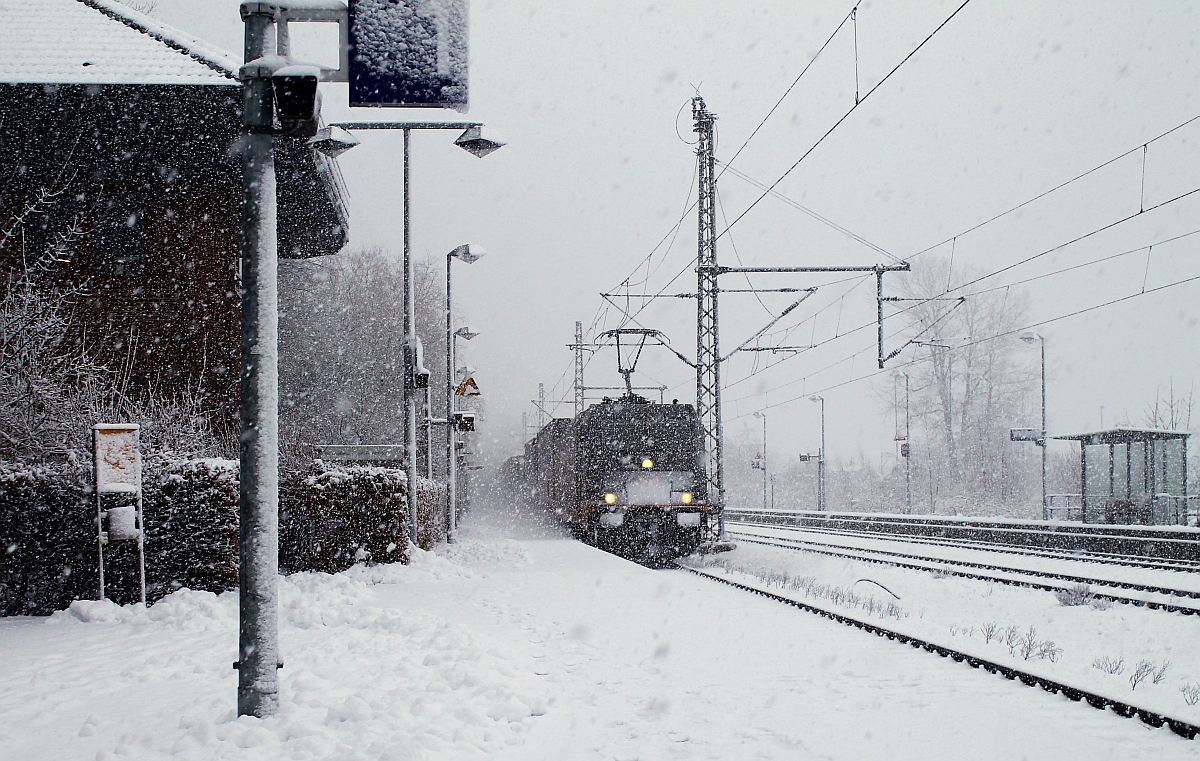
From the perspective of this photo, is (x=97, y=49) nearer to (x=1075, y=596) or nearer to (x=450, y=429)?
(x=450, y=429)

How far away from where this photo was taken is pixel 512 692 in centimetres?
586

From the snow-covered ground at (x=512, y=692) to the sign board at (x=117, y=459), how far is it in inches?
44.6

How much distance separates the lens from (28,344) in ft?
35.4

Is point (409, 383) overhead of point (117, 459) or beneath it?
overhead

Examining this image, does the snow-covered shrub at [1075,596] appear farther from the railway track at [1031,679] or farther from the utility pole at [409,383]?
the utility pole at [409,383]

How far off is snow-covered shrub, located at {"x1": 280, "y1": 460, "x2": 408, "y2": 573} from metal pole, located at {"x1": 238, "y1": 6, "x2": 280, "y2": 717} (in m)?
6.36

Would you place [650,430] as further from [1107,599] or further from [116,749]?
[116,749]

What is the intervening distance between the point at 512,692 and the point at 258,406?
247 centimetres

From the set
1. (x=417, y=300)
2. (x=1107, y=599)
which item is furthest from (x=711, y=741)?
(x=417, y=300)

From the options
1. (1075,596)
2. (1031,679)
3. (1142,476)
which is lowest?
(1075,596)

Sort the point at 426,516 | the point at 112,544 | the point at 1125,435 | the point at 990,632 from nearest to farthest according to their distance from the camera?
A: the point at 112,544, the point at 990,632, the point at 426,516, the point at 1125,435

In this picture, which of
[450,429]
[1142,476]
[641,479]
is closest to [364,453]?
[641,479]

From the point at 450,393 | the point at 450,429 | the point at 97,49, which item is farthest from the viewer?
the point at 450,429

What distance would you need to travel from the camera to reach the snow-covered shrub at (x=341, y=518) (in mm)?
11430
